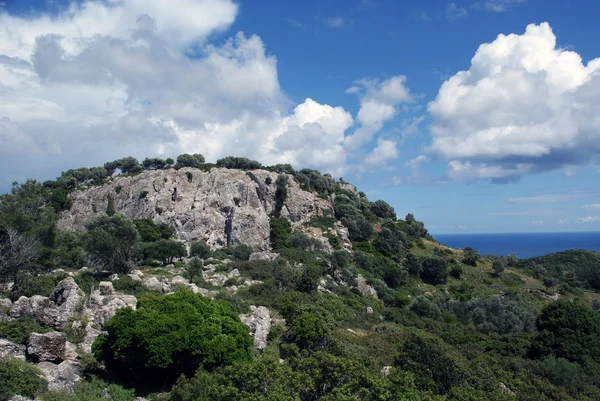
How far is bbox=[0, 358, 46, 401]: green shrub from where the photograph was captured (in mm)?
12859

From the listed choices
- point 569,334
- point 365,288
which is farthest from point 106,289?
point 569,334

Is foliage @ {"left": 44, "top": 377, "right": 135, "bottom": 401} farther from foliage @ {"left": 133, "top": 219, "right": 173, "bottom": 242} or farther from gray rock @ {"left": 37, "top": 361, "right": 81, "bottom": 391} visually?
foliage @ {"left": 133, "top": 219, "right": 173, "bottom": 242}

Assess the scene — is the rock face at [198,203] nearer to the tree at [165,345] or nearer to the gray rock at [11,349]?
the tree at [165,345]

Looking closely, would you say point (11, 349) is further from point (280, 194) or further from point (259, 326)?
point (280, 194)

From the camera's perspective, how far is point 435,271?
57.0 meters

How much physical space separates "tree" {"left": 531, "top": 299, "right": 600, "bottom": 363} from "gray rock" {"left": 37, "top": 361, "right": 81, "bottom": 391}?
26539 mm

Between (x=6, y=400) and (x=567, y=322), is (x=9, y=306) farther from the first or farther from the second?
(x=567, y=322)

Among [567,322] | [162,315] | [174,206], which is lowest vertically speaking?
[567,322]

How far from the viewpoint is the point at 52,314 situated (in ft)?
61.8

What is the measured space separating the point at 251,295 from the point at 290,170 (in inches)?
1848

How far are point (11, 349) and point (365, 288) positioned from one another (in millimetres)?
35433

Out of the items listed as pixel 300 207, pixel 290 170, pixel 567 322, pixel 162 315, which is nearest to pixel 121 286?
pixel 162 315

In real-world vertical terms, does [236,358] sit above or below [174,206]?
below

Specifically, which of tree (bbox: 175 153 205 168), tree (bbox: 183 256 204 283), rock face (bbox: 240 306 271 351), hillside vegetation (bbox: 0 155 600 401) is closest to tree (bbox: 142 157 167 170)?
tree (bbox: 175 153 205 168)
